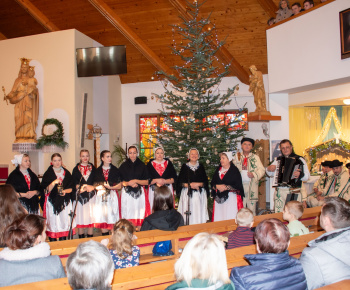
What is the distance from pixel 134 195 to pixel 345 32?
4.34 metres

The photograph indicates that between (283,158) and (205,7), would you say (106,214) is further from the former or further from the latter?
(205,7)

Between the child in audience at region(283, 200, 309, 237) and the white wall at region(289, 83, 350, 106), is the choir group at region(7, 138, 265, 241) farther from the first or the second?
the white wall at region(289, 83, 350, 106)

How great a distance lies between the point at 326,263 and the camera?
2.39 meters

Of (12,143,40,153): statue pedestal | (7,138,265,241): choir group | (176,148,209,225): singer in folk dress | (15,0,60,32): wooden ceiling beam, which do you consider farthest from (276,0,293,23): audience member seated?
(12,143,40,153): statue pedestal

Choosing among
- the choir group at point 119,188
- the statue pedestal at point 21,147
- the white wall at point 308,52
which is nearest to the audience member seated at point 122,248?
the choir group at point 119,188

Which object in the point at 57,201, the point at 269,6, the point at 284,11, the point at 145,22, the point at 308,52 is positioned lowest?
the point at 57,201

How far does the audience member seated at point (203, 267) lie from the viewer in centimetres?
183

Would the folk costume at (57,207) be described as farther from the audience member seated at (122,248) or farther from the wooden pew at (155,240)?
the audience member seated at (122,248)

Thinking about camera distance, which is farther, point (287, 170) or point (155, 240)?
point (287, 170)

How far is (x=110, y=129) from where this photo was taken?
12.0 meters

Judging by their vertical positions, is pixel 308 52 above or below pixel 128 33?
below

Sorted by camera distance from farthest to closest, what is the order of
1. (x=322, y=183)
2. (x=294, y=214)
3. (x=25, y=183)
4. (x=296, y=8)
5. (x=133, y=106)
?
(x=133, y=106) → (x=296, y=8) → (x=322, y=183) → (x=25, y=183) → (x=294, y=214)

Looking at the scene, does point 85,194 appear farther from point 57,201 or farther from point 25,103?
point 25,103

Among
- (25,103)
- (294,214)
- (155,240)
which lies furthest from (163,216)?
(25,103)
